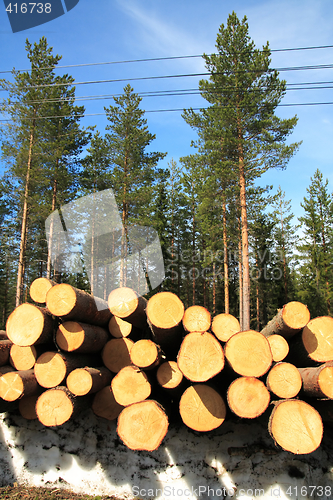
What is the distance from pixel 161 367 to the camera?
11.6ft

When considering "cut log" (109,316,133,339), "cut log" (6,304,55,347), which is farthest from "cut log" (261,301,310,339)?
"cut log" (6,304,55,347)

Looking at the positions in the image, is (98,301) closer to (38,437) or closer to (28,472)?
(38,437)

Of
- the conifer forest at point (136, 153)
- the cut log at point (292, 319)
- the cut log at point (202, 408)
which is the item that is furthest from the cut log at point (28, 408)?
the conifer forest at point (136, 153)

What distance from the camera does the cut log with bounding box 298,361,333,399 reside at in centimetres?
298

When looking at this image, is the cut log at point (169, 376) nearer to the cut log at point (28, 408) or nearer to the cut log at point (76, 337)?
the cut log at point (76, 337)

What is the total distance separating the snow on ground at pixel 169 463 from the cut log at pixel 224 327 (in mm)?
1073

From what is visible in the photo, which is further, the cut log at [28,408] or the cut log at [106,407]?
the cut log at [28,408]

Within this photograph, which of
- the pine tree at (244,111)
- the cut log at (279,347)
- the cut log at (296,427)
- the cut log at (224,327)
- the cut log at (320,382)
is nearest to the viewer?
the cut log at (296,427)

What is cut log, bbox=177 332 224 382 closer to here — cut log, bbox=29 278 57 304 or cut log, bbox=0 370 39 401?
cut log, bbox=0 370 39 401

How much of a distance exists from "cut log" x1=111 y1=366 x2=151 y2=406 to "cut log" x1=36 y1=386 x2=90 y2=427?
20.0 inches

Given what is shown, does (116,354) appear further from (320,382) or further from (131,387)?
(320,382)

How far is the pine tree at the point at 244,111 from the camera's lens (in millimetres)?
12906

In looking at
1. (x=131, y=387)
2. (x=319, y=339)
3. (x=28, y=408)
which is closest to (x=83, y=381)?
(x=131, y=387)

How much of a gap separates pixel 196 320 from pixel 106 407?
1.69m
